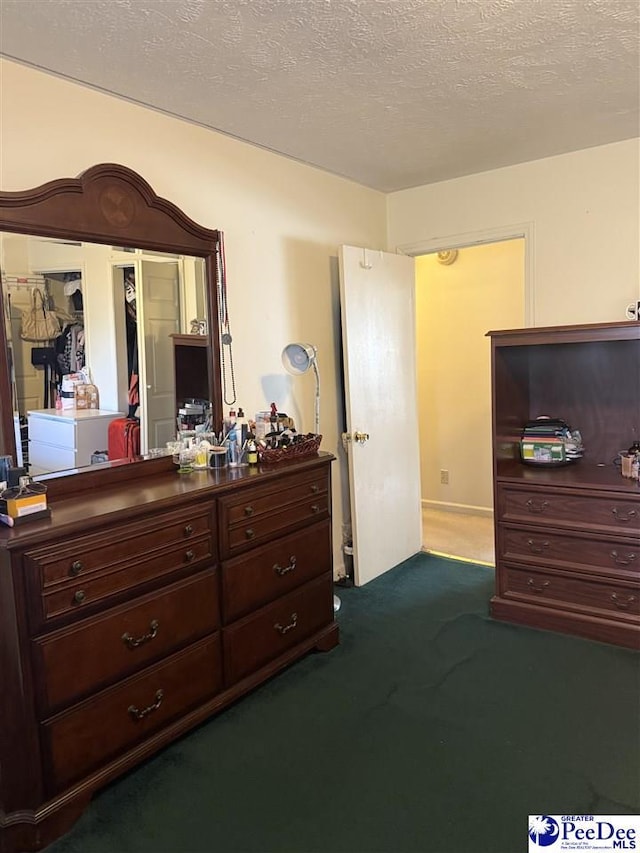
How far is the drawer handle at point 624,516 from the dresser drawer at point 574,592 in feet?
0.97

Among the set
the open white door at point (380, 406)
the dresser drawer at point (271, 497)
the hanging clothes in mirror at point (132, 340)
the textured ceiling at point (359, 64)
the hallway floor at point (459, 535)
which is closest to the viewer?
the textured ceiling at point (359, 64)

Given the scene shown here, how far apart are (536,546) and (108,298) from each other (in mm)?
2307

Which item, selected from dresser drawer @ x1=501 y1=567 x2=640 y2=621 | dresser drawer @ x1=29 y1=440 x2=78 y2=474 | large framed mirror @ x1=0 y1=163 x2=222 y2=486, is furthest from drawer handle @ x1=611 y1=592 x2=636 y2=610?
dresser drawer @ x1=29 y1=440 x2=78 y2=474

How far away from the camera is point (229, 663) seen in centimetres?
238

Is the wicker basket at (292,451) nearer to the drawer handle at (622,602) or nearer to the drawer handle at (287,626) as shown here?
the drawer handle at (287,626)

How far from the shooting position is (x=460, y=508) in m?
5.05

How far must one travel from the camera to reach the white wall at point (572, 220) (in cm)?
327

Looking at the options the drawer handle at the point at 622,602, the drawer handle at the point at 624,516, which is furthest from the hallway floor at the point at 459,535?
the drawer handle at the point at 624,516

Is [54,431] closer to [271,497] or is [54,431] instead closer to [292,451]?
[271,497]

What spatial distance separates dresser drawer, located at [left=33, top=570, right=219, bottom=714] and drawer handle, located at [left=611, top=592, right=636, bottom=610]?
6.07 feet

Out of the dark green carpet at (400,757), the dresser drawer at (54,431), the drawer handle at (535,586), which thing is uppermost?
the dresser drawer at (54,431)

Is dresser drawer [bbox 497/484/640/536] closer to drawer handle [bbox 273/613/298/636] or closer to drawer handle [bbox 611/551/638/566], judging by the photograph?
drawer handle [bbox 611/551/638/566]

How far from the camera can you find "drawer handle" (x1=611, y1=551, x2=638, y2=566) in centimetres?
280

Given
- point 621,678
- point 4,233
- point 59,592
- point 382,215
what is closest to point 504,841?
point 621,678
